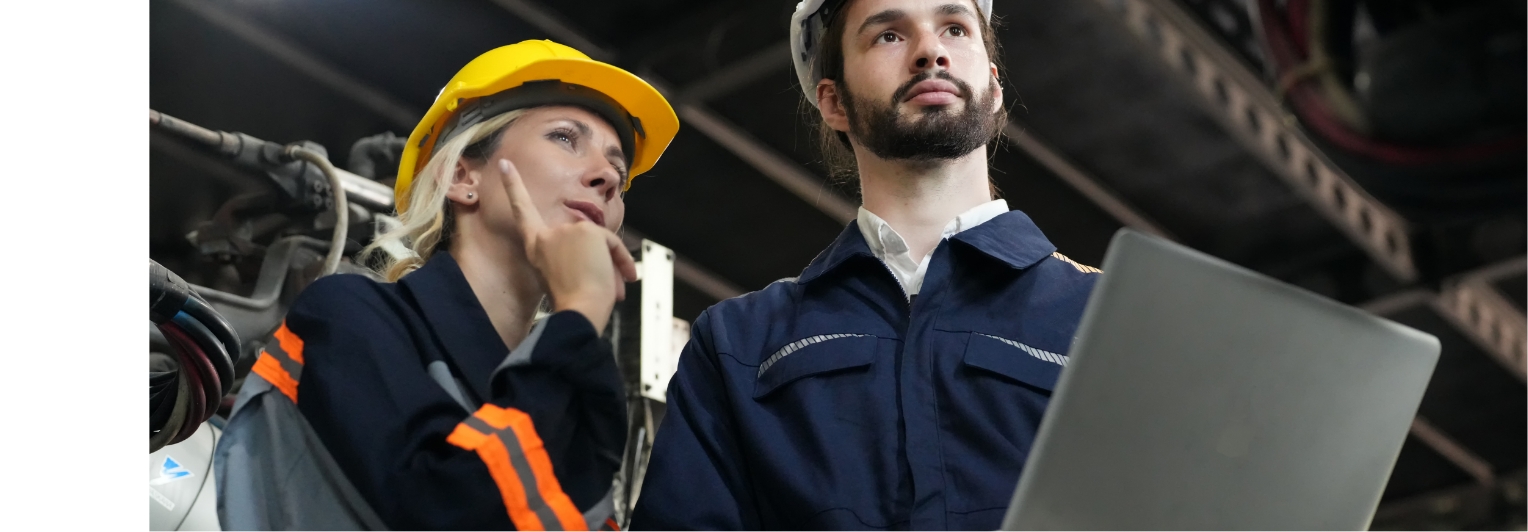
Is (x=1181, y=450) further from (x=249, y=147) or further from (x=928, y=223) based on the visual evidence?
(x=249, y=147)

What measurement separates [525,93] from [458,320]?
0.39 m

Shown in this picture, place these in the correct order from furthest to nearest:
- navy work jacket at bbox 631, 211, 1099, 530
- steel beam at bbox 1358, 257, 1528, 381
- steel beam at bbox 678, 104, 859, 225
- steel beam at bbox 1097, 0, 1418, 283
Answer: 1. steel beam at bbox 1358, 257, 1528, 381
2. steel beam at bbox 678, 104, 859, 225
3. steel beam at bbox 1097, 0, 1418, 283
4. navy work jacket at bbox 631, 211, 1099, 530

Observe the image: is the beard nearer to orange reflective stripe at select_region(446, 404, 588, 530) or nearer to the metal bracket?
the metal bracket

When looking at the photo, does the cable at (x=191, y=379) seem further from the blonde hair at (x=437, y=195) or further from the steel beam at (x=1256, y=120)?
the steel beam at (x=1256, y=120)

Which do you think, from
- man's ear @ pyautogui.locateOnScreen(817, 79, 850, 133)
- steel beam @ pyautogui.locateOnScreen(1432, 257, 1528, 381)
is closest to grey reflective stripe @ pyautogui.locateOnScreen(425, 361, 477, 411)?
man's ear @ pyautogui.locateOnScreen(817, 79, 850, 133)

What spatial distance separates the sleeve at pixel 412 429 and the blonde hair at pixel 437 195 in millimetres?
252

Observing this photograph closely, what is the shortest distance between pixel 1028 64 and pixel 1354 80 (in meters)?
3.50

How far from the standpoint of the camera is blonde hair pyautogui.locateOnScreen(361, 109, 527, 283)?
6.35 feet

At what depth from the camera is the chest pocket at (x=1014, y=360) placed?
75.0 inches

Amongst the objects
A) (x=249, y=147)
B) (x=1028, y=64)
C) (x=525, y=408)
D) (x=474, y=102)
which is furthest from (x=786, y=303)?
(x=1028, y=64)

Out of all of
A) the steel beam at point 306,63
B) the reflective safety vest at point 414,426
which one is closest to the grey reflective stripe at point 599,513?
the reflective safety vest at point 414,426

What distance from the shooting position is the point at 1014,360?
1920mm

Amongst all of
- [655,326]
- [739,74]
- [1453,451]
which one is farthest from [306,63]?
[1453,451]
